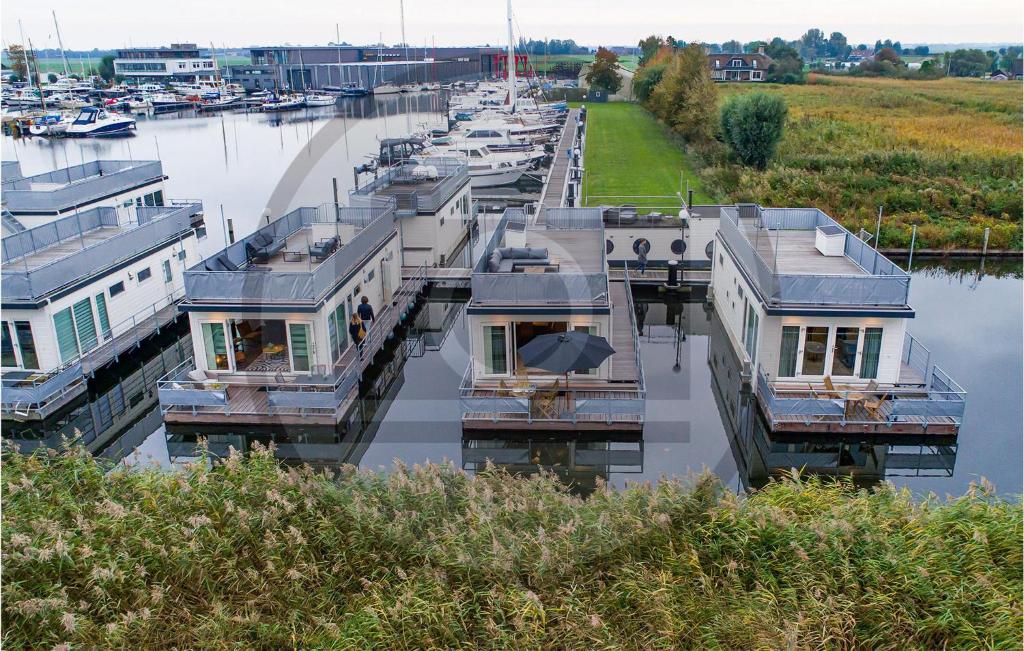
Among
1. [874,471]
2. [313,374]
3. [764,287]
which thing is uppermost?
[764,287]

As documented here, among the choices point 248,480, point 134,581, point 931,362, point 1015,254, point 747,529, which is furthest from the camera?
point 1015,254

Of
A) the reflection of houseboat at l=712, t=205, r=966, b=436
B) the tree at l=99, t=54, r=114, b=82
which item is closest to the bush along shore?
the reflection of houseboat at l=712, t=205, r=966, b=436

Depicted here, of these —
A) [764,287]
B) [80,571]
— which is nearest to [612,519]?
[80,571]

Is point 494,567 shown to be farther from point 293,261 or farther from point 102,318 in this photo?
point 102,318

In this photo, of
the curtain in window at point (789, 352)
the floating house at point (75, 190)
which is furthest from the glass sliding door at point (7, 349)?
the curtain in window at point (789, 352)

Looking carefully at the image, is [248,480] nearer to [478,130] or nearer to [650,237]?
[650,237]

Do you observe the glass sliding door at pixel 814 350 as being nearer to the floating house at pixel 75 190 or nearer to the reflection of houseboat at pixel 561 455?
the reflection of houseboat at pixel 561 455
